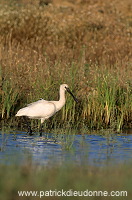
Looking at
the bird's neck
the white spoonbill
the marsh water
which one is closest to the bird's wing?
the white spoonbill

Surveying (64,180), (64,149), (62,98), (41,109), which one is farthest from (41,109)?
(64,180)

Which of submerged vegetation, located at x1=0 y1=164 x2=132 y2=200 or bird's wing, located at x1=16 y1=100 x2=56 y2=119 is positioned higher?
bird's wing, located at x1=16 y1=100 x2=56 y2=119

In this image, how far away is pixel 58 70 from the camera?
1532 cm

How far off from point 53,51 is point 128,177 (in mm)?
12160

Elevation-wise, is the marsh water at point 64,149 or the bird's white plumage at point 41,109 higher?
the bird's white plumage at point 41,109

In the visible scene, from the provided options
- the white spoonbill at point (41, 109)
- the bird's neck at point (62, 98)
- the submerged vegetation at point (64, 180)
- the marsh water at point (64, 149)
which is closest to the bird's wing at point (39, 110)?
the white spoonbill at point (41, 109)

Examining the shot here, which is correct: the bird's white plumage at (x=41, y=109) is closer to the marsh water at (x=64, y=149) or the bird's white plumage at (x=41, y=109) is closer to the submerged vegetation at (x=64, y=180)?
the marsh water at (x=64, y=149)

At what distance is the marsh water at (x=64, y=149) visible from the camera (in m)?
10.1

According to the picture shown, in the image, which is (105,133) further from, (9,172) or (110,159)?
(9,172)

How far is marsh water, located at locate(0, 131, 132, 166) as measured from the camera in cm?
1012

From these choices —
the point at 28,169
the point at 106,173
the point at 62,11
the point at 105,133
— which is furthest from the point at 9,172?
the point at 62,11

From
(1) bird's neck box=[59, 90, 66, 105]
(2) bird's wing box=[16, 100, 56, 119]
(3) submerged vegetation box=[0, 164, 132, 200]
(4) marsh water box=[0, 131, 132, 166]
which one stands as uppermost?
(1) bird's neck box=[59, 90, 66, 105]

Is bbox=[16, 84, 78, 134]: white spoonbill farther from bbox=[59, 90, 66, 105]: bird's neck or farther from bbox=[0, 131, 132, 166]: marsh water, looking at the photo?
bbox=[0, 131, 132, 166]: marsh water

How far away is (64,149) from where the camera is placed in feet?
36.7
